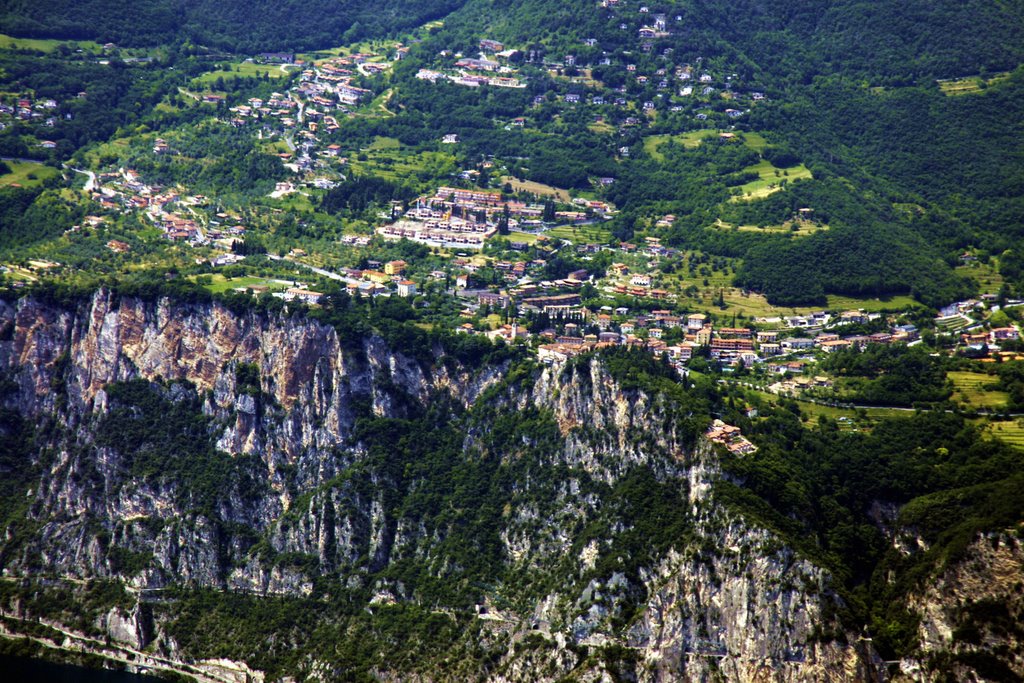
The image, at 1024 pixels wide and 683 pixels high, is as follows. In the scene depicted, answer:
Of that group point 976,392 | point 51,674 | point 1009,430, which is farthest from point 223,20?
point 1009,430

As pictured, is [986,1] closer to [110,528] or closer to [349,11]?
[349,11]

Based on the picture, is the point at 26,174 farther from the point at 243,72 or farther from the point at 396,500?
the point at 396,500

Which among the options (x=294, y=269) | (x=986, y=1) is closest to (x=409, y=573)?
(x=294, y=269)

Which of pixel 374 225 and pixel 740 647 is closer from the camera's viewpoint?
pixel 740 647

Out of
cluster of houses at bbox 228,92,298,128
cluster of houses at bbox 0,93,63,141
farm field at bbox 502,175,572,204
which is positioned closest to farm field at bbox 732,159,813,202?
farm field at bbox 502,175,572,204

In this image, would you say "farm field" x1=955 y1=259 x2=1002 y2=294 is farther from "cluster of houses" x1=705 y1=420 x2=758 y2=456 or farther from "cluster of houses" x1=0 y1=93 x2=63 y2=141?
"cluster of houses" x1=0 y1=93 x2=63 y2=141
